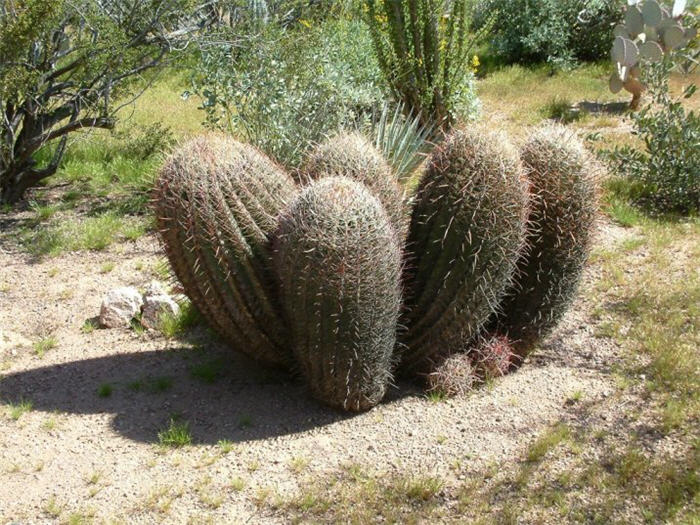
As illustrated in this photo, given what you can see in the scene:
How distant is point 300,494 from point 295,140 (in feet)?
11.6

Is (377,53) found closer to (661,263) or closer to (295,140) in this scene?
(295,140)

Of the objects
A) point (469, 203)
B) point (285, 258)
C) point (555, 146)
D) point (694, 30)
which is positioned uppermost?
point (694, 30)

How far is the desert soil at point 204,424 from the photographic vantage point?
3865mm

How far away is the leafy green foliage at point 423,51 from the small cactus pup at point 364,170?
3814mm

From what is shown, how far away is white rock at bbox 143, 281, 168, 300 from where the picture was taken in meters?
5.58

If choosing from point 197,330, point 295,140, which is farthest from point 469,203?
point 295,140

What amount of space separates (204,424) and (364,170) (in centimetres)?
158

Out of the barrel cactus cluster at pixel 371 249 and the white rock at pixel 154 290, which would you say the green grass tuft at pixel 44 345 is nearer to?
the white rock at pixel 154 290

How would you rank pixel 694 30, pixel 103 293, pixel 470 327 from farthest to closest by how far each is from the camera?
pixel 694 30
pixel 103 293
pixel 470 327

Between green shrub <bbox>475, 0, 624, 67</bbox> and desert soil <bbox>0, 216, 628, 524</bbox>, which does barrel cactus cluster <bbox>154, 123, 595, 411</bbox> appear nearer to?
desert soil <bbox>0, 216, 628, 524</bbox>

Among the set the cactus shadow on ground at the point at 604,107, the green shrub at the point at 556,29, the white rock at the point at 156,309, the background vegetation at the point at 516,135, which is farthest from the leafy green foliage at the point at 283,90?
the green shrub at the point at 556,29

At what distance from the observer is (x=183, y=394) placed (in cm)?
470

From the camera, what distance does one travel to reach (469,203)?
4195mm

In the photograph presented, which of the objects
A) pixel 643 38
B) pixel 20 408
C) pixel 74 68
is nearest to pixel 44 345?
pixel 20 408
